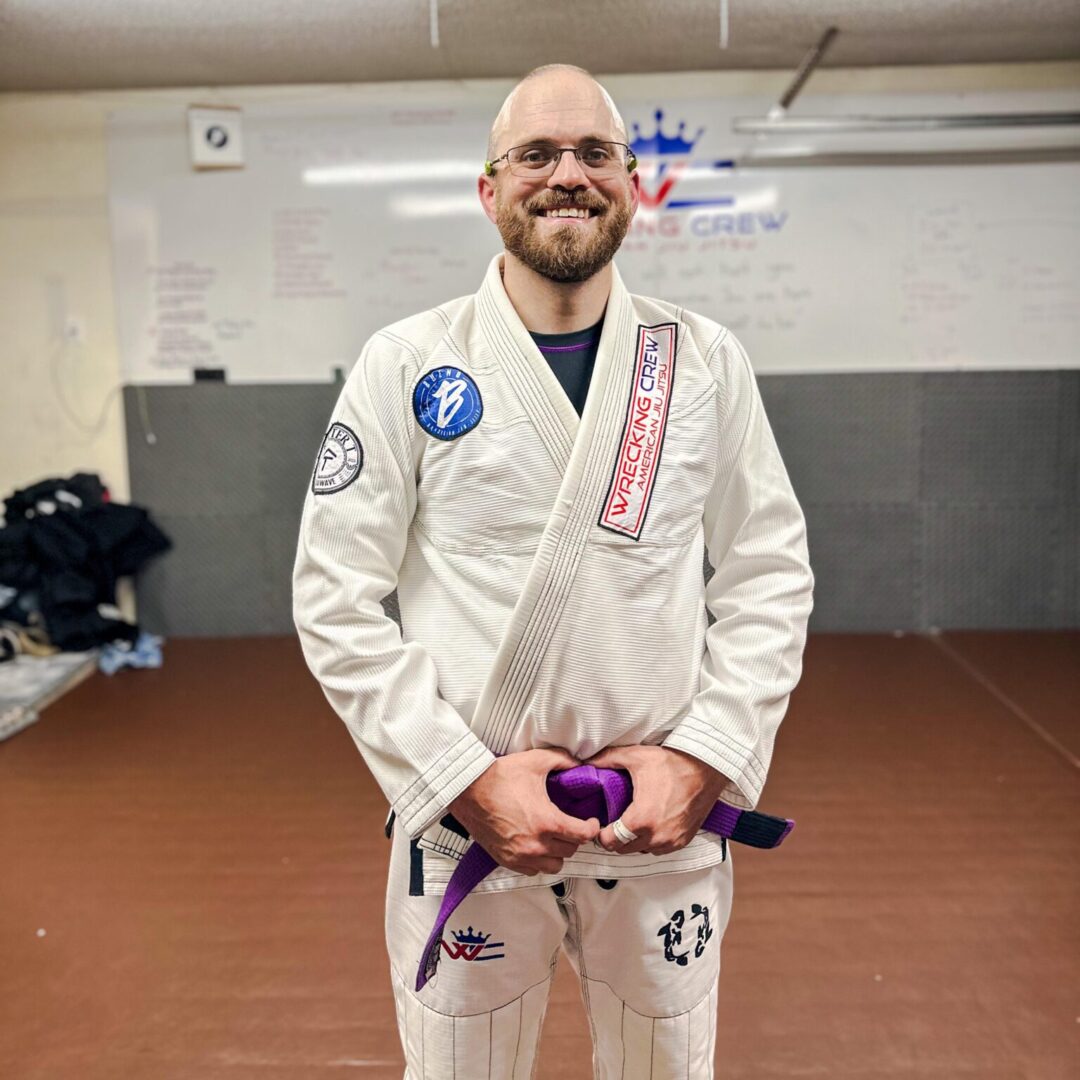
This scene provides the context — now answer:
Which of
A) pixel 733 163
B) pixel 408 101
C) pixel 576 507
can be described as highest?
pixel 408 101

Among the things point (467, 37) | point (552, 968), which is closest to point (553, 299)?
point (552, 968)

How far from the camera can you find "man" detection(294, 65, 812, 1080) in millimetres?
1008

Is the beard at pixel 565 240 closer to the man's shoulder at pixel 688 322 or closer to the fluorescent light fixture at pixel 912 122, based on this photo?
the man's shoulder at pixel 688 322

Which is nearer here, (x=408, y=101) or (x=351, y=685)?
(x=351, y=685)

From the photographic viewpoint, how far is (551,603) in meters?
1.01

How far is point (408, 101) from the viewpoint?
3967mm

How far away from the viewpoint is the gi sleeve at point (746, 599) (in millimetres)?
1036

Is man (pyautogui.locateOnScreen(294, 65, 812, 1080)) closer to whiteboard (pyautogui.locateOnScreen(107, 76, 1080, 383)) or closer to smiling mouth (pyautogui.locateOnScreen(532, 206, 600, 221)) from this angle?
smiling mouth (pyautogui.locateOnScreen(532, 206, 600, 221))

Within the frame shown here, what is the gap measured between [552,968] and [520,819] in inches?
11.2

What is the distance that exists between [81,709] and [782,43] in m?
3.47

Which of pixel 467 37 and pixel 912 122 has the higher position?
pixel 467 37

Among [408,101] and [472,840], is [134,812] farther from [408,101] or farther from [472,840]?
[408,101]

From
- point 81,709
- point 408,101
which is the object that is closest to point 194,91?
point 408,101

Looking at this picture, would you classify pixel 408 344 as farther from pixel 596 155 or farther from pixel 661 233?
pixel 661 233
